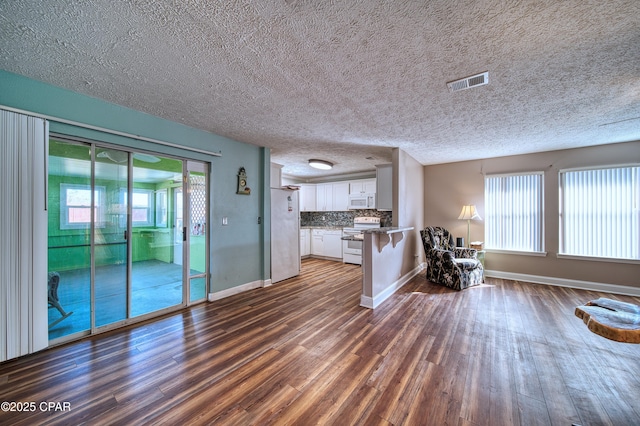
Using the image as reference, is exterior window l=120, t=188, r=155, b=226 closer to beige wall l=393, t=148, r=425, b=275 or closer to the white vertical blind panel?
the white vertical blind panel

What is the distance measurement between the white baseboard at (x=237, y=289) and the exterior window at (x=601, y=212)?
569 centimetres

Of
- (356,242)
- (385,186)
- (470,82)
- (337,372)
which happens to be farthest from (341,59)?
(356,242)

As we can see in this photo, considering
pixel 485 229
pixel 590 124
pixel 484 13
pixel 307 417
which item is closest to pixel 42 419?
pixel 307 417

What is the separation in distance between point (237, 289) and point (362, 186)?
416 cm

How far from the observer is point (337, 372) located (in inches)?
78.3

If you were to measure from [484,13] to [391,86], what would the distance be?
87 centimetres

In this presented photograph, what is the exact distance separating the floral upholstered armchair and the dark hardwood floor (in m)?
1.02

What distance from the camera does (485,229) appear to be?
5188 mm

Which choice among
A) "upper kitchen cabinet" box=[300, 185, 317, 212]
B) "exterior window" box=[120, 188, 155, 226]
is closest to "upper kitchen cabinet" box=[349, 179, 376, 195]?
"upper kitchen cabinet" box=[300, 185, 317, 212]

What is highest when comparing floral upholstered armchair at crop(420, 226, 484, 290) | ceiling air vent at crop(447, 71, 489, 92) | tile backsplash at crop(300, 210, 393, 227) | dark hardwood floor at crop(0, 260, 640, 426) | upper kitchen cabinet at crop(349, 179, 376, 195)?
ceiling air vent at crop(447, 71, 489, 92)

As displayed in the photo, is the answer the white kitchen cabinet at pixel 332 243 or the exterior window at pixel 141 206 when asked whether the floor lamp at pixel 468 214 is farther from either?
the exterior window at pixel 141 206

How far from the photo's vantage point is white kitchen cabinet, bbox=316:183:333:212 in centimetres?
712

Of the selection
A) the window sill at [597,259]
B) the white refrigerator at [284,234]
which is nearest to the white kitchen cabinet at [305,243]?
the white refrigerator at [284,234]

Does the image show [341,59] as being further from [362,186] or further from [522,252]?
[522,252]
